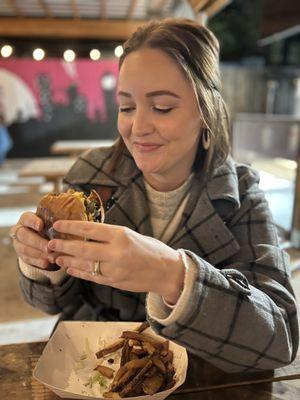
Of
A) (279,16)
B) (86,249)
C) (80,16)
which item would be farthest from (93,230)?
(279,16)

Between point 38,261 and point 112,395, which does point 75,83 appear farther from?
point 112,395

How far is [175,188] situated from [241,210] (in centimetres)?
22

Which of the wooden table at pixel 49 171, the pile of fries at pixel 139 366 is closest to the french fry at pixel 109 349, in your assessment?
the pile of fries at pixel 139 366

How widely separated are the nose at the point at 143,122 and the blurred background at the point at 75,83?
3.75m

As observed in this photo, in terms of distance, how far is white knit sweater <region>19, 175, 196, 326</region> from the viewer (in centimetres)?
79

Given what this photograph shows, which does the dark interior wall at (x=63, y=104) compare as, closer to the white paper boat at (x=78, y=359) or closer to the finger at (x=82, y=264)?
the white paper boat at (x=78, y=359)

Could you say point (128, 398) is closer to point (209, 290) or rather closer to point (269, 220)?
point (209, 290)

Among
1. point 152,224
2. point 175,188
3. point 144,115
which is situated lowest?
point 152,224

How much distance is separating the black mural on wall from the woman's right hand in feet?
28.3

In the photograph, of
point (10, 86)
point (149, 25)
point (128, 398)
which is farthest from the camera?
point (10, 86)

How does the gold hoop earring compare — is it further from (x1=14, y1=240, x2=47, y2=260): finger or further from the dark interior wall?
the dark interior wall

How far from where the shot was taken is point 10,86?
8922 mm

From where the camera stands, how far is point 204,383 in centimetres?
93

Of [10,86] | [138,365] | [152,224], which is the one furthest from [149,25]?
[10,86]
